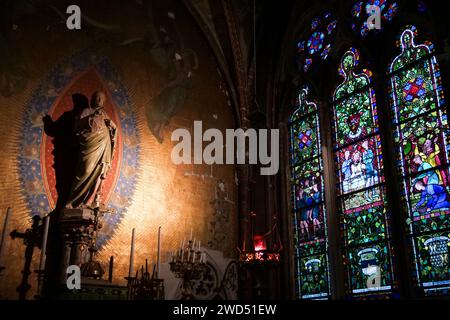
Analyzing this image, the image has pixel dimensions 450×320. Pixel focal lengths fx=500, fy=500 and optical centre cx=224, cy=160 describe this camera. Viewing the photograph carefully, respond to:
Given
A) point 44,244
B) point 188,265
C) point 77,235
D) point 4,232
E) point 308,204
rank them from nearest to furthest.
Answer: point 4,232 < point 44,244 < point 77,235 < point 188,265 < point 308,204

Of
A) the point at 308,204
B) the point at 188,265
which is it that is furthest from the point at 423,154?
the point at 188,265

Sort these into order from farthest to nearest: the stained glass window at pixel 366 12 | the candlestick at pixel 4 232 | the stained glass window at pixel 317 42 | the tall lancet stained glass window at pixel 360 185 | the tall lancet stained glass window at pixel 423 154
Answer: the stained glass window at pixel 317 42 → the stained glass window at pixel 366 12 → the tall lancet stained glass window at pixel 360 185 → the tall lancet stained glass window at pixel 423 154 → the candlestick at pixel 4 232

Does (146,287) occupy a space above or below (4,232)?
below

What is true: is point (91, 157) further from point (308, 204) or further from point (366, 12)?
point (366, 12)

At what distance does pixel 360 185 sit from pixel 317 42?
121 inches

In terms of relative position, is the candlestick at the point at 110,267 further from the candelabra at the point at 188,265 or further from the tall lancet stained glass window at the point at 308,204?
the tall lancet stained glass window at the point at 308,204

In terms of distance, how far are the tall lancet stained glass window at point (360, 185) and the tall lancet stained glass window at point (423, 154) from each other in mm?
416

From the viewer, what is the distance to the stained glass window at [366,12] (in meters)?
8.17

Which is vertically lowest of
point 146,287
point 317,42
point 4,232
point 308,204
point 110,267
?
point 146,287

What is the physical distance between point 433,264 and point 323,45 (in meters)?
4.53

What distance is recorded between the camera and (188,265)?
7.42 meters

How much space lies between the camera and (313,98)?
926 cm

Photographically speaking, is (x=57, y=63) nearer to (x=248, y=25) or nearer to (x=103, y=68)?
(x=103, y=68)

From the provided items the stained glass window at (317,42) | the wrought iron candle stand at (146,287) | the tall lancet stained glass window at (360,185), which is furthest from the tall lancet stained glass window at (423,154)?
the wrought iron candle stand at (146,287)
